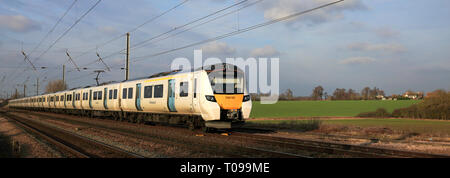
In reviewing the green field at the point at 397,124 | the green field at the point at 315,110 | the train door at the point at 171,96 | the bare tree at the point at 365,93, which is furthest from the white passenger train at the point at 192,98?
the bare tree at the point at 365,93

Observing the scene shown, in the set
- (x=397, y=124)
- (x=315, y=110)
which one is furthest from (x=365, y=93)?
(x=397, y=124)

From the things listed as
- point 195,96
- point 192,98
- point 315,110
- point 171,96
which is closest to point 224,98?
point 195,96

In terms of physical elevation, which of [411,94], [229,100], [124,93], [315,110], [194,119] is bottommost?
[315,110]

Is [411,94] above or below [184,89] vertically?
above

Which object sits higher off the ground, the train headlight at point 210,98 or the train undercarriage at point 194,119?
Answer: the train headlight at point 210,98

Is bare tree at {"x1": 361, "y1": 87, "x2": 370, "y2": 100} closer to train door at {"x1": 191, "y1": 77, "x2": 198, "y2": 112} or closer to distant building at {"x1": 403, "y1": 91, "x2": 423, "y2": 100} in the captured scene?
distant building at {"x1": 403, "y1": 91, "x2": 423, "y2": 100}

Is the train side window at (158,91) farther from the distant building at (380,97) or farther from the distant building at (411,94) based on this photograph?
the distant building at (380,97)

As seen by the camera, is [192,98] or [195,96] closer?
[195,96]

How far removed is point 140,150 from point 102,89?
16.0 metres

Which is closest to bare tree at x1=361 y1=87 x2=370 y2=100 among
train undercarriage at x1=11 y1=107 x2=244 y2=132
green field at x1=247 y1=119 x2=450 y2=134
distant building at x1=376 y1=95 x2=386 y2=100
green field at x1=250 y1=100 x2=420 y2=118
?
distant building at x1=376 y1=95 x2=386 y2=100

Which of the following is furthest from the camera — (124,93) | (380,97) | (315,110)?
(380,97)

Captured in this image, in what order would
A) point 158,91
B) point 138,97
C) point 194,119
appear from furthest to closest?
point 138,97 → point 158,91 → point 194,119

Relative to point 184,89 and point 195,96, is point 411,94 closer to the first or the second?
point 184,89
